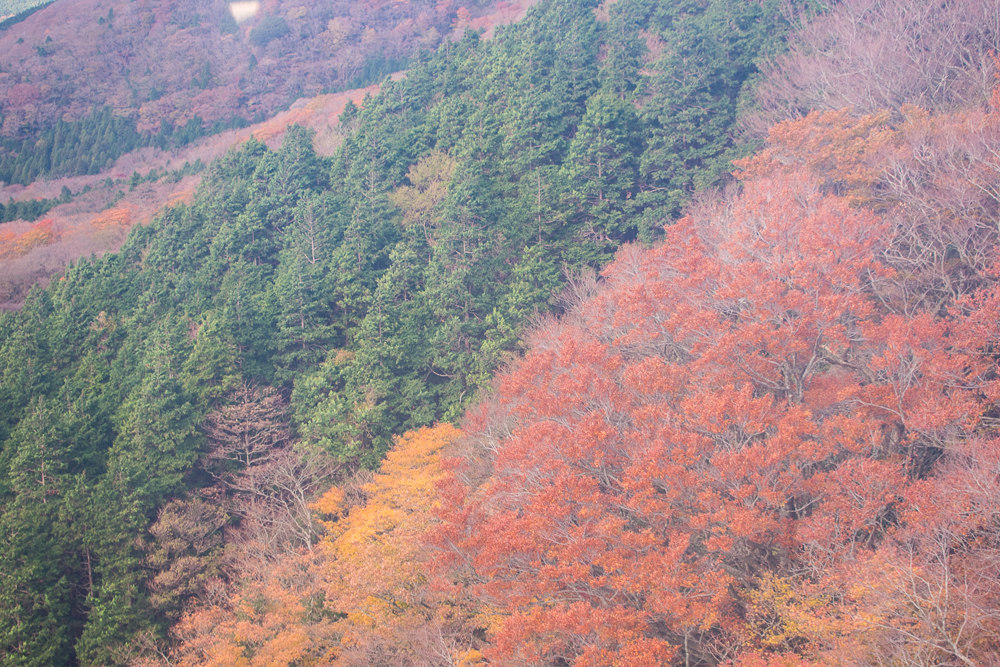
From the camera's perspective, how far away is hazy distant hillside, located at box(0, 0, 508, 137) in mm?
56219

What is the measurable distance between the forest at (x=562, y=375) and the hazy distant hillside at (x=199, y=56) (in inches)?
948

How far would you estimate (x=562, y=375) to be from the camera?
1520 cm

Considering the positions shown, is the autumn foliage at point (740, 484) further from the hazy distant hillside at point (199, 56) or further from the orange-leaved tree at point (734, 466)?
the hazy distant hillside at point (199, 56)

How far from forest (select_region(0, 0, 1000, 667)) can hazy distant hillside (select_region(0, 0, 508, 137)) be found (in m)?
24.1

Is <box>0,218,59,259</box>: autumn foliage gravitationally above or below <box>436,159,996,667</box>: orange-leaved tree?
above

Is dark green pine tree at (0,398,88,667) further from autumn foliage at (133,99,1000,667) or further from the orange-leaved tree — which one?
the orange-leaved tree

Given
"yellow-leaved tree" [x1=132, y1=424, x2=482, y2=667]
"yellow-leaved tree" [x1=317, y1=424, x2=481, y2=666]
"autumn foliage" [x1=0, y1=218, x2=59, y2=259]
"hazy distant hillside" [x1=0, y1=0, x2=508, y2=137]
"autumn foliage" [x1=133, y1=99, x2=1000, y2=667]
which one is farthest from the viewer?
"hazy distant hillside" [x1=0, y1=0, x2=508, y2=137]

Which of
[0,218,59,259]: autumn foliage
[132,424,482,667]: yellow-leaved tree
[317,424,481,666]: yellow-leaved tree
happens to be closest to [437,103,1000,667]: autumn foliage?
[317,424,481,666]: yellow-leaved tree

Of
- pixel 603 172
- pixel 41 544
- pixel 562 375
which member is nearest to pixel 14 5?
pixel 41 544

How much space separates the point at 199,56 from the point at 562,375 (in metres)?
61.3

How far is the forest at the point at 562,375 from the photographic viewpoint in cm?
1113

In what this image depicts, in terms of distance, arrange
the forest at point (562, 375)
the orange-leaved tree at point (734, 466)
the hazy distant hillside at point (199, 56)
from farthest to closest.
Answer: the hazy distant hillside at point (199, 56)
the forest at point (562, 375)
the orange-leaved tree at point (734, 466)

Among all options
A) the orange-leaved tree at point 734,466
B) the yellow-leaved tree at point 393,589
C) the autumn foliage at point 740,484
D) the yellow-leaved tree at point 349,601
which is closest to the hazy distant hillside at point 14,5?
the yellow-leaved tree at point 349,601

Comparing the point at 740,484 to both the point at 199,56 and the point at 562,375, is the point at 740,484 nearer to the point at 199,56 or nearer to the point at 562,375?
the point at 562,375
